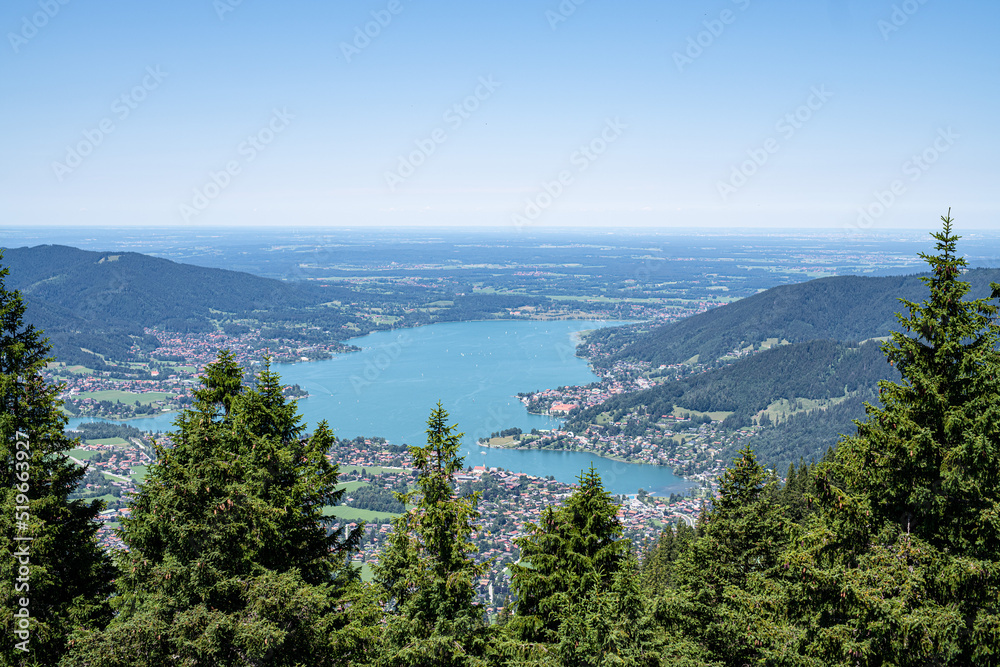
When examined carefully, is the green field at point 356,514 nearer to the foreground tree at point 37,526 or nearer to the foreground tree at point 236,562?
the foreground tree at point 37,526

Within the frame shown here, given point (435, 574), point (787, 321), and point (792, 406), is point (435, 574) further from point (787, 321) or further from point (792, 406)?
point (787, 321)

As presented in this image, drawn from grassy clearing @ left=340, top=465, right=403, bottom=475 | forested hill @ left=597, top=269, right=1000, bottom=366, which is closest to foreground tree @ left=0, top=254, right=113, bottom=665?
grassy clearing @ left=340, top=465, right=403, bottom=475

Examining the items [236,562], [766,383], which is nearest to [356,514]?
[236,562]

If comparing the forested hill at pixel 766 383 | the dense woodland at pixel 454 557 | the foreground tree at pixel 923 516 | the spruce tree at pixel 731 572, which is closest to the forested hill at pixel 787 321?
the forested hill at pixel 766 383

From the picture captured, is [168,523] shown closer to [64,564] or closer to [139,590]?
[139,590]

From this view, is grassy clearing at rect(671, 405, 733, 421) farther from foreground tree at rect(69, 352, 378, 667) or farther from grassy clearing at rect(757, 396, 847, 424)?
foreground tree at rect(69, 352, 378, 667)

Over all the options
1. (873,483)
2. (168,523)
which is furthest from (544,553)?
(168,523)

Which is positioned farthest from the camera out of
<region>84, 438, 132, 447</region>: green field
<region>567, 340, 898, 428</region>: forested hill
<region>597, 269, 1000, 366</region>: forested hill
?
<region>597, 269, 1000, 366</region>: forested hill
